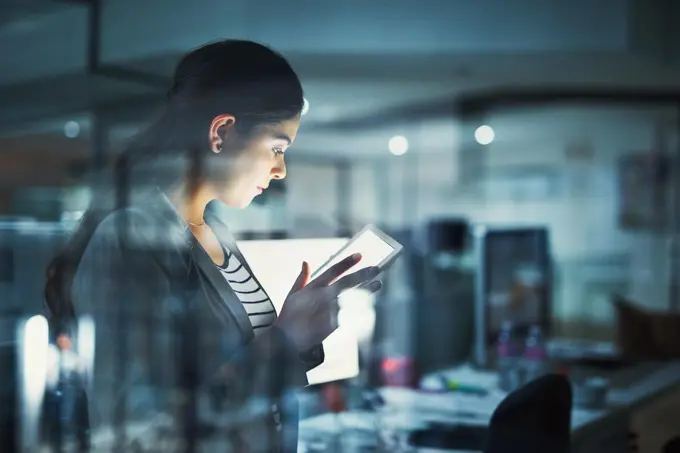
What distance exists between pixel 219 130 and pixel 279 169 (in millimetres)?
109

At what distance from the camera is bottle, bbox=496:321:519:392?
5.49 ft

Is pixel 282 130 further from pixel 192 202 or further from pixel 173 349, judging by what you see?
pixel 173 349

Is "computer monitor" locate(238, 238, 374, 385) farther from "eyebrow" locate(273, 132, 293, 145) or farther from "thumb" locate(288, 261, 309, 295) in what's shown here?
"eyebrow" locate(273, 132, 293, 145)

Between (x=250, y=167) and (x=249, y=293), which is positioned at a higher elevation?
(x=250, y=167)

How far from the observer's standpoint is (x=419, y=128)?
406 cm

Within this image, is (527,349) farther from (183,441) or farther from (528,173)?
(528,173)

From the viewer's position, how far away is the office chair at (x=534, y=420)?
133 cm

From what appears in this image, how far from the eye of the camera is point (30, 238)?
1.15 m

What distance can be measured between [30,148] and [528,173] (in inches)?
158

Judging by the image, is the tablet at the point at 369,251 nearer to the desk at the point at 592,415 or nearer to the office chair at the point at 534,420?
the desk at the point at 592,415

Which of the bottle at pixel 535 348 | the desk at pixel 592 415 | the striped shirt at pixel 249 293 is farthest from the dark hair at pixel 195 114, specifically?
the bottle at pixel 535 348

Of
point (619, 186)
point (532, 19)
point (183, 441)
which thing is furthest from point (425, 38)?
point (619, 186)

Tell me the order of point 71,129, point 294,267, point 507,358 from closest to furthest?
point 294,267
point 71,129
point 507,358

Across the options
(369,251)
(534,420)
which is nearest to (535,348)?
(534,420)
